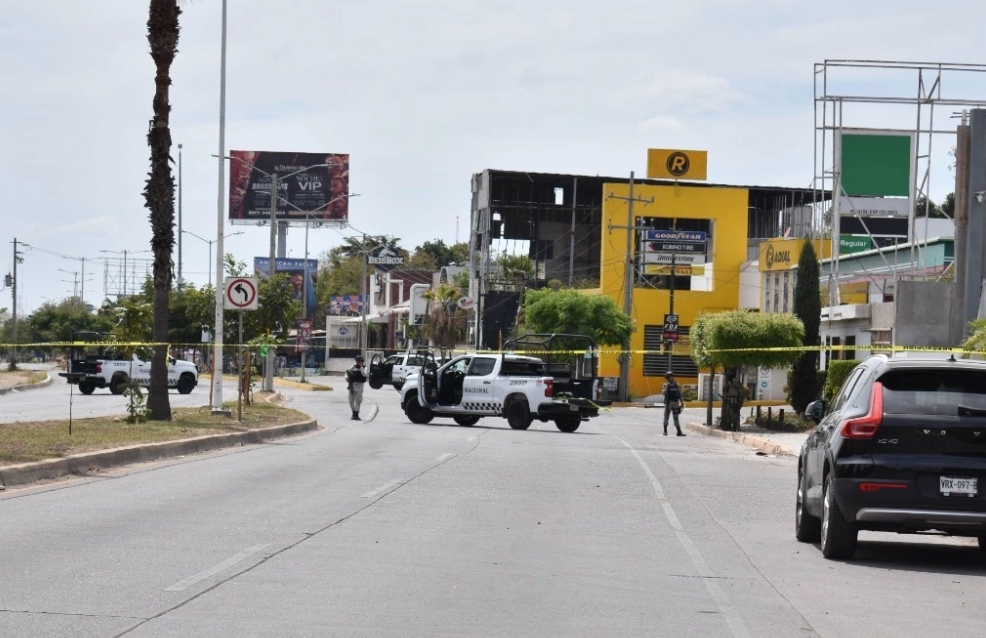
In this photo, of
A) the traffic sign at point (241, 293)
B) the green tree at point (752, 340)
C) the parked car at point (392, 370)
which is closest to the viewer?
the traffic sign at point (241, 293)

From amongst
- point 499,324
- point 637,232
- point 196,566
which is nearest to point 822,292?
point 637,232

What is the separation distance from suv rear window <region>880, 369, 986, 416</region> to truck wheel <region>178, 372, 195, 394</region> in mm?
42294

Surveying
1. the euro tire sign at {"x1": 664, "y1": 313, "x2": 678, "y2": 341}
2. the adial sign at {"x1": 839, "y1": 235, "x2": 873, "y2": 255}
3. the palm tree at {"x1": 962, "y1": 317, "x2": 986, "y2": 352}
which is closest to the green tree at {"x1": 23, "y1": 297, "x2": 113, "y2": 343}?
the euro tire sign at {"x1": 664, "y1": 313, "x2": 678, "y2": 341}

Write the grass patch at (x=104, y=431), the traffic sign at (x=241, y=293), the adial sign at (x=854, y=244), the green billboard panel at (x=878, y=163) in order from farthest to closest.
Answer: the adial sign at (x=854, y=244), the green billboard panel at (x=878, y=163), the traffic sign at (x=241, y=293), the grass patch at (x=104, y=431)

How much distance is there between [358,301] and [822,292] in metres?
67.4

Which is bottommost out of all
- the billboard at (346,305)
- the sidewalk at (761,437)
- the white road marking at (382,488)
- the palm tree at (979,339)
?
the sidewalk at (761,437)

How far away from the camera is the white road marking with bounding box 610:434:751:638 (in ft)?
28.1

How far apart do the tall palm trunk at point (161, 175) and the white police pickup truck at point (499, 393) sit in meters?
9.26

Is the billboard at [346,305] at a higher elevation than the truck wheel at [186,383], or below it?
higher

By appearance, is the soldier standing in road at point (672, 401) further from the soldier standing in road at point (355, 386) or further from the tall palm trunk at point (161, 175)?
the tall palm trunk at point (161, 175)

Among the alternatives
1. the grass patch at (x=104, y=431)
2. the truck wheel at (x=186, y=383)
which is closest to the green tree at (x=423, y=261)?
the truck wheel at (x=186, y=383)

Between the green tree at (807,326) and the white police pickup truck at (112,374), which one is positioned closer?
the green tree at (807,326)

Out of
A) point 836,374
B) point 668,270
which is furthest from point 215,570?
point 668,270

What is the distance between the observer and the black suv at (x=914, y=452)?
36.7 ft
